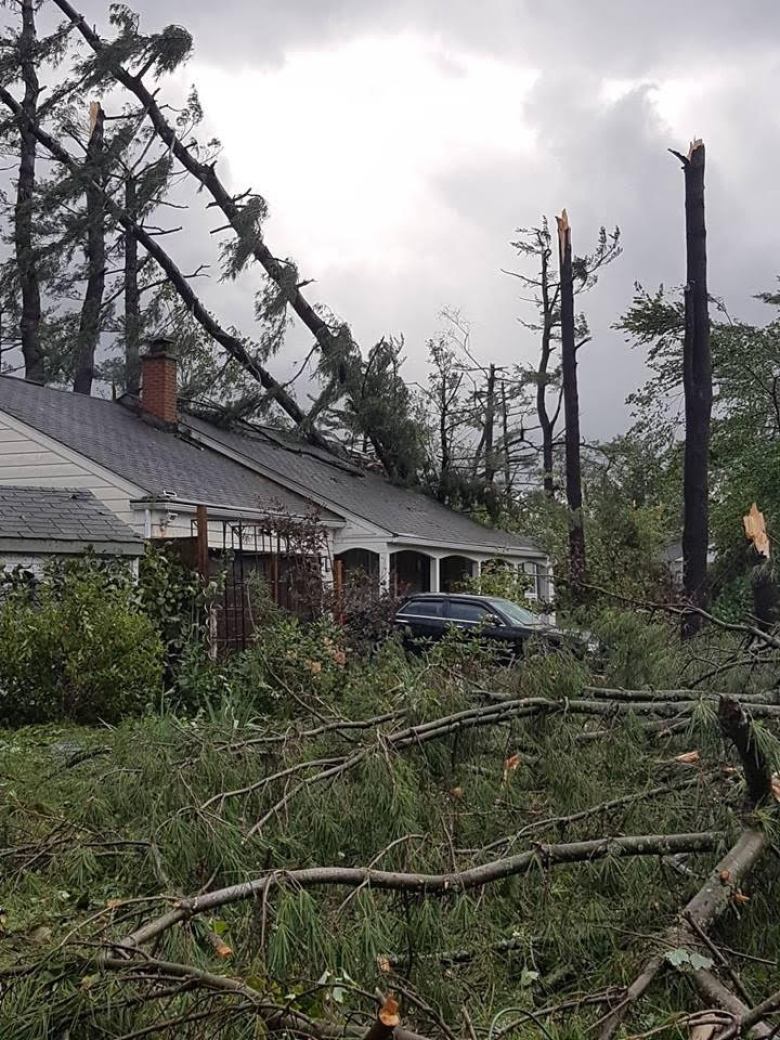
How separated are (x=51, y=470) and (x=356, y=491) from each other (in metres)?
7.36

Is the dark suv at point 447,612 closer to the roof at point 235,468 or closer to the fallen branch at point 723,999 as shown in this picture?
the roof at point 235,468

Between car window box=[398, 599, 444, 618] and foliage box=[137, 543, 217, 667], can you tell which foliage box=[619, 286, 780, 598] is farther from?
foliage box=[137, 543, 217, 667]

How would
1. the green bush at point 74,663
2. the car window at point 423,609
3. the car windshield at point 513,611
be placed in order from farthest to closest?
1. the car window at point 423,609
2. the car windshield at point 513,611
3. the green bush at point 74,663

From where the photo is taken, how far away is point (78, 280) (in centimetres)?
2508

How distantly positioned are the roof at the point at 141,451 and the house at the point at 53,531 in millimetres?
2037

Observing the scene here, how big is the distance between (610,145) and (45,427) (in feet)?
29.2

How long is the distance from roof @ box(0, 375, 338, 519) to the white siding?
0.41 ft

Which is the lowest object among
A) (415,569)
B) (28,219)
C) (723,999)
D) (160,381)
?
(723,999)

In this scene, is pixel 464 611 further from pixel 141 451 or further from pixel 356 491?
pixel 356 491

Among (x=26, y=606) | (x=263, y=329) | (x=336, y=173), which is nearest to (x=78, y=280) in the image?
(x=263, y=329)

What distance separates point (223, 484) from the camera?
15867 mm

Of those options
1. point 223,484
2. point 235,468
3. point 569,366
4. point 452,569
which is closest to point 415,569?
point 452,569

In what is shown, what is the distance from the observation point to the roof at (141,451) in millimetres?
14148

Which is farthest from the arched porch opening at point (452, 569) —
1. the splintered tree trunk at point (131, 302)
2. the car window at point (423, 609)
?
the splintered tree trunk at point (131, 302)
